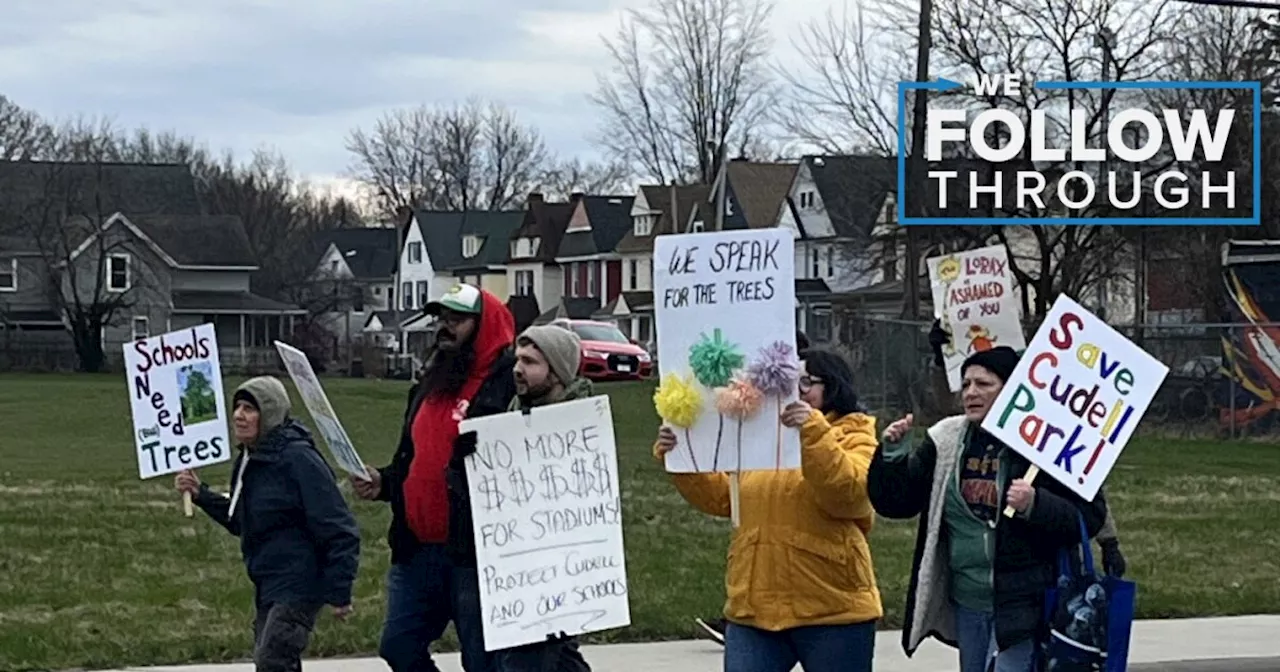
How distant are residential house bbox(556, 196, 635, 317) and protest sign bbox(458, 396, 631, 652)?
253 ft

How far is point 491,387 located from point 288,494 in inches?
39.0

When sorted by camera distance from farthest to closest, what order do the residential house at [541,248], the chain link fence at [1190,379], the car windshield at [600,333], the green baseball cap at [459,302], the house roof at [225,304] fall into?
1. the residential house at [541,248]
2. the house roof at [225,304]
3. the car windshield at [600,333]
4. the chain link fence at [1190,379]
5. the green baseball cap at [459,302]

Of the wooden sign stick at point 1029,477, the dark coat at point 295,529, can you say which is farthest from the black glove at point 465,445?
the wooden sign stick at point 1029,477

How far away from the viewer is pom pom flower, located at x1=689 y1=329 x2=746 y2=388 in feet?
21.2

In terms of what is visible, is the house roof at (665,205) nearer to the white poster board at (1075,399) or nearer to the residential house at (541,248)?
the residential house at (541,248)

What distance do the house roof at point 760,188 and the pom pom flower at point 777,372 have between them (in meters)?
69.0

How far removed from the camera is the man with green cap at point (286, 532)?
24.3 feet

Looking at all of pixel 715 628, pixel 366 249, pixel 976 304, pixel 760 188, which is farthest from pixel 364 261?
pixel 715 628

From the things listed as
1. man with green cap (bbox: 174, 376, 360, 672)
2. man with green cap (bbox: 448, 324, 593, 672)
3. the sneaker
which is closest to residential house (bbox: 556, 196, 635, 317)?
the sneaker

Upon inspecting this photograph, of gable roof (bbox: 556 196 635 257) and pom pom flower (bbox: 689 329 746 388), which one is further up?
gable roof (bbox: 556 196 635 257)

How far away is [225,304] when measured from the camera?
254 ft

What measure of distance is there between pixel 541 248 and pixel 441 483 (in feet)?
274

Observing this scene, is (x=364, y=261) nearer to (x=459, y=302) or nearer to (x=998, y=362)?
(x=459, y=302)

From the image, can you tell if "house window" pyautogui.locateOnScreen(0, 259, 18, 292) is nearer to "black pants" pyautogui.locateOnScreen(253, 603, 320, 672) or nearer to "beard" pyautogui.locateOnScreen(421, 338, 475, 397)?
"black pants" pyautogui.locateOnScreen(253, 603, 320, 672)
